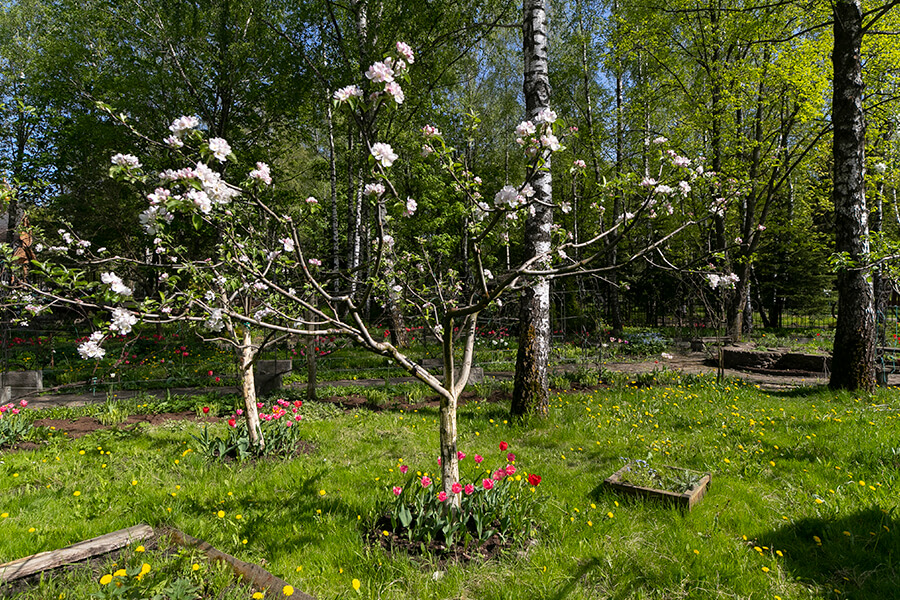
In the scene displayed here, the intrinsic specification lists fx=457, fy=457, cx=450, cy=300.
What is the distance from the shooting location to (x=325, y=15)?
1173 centimetres

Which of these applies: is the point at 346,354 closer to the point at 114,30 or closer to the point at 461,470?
the point at 461,470

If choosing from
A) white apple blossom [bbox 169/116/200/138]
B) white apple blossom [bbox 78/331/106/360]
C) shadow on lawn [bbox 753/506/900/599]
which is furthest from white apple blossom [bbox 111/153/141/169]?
shadow on lawn [bbox 753/506/900/599]

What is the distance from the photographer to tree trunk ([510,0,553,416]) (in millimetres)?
5590

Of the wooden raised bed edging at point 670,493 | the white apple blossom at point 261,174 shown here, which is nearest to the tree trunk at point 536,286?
the wooden raised bed edging at point 670,493

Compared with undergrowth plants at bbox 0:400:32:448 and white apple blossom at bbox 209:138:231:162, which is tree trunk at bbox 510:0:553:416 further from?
undergrowth plants at bbox 0:400:32:448

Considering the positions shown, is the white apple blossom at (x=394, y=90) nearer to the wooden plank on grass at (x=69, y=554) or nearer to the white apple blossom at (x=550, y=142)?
the white apple blossom at (x=550, y=142)

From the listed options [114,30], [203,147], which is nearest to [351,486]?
[203,147]

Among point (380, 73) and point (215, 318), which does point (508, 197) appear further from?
point (215, 318)

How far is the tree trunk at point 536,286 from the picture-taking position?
220 inches

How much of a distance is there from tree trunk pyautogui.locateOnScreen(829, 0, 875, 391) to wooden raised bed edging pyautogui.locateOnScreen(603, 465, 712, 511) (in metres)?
4.64

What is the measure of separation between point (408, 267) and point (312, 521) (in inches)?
101

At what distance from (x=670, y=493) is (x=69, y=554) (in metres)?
3.90

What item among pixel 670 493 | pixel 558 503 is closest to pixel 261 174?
pixel 558 503

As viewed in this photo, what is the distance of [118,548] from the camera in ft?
9.11
